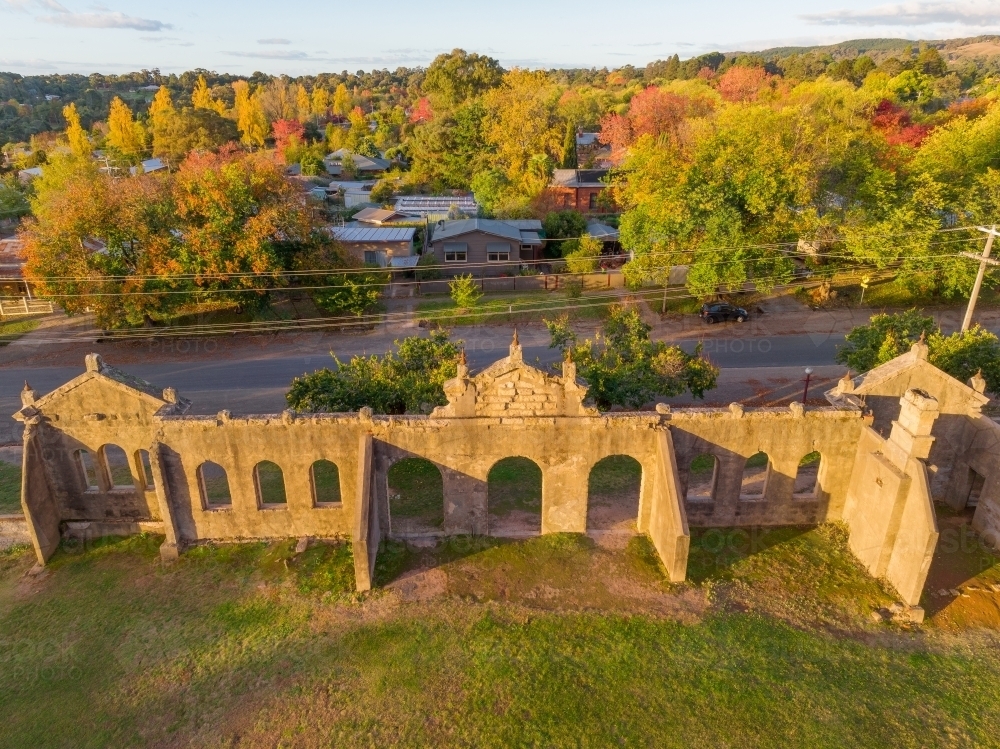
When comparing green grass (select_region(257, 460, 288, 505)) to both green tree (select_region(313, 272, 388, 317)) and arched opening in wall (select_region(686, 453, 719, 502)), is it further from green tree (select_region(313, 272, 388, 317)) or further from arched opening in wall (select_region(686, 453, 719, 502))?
green tree (select_region(313, 272, 388, 317))

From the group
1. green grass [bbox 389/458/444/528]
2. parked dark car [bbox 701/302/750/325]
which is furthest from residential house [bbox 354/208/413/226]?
green grass [bbox 389/458/444/528]

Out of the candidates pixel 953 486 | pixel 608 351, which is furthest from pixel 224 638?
pixel 953 486

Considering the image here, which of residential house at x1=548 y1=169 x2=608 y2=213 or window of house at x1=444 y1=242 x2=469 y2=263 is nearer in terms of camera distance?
window of house at x1=444 y1=242 x2=469 y2=263

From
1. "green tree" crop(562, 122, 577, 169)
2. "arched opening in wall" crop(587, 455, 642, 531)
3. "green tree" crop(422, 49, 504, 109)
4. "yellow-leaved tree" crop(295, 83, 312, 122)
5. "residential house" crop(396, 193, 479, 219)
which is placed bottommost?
"arched opening in wall" crop(587, 455, 642, 531)

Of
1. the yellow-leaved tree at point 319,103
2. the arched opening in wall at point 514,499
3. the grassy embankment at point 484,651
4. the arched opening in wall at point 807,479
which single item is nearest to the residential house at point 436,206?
the arched opening in wall at point 514,499

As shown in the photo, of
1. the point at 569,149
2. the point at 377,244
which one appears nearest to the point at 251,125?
the point at 569,149

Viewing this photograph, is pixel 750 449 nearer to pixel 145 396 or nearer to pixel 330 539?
pixel 330 539
